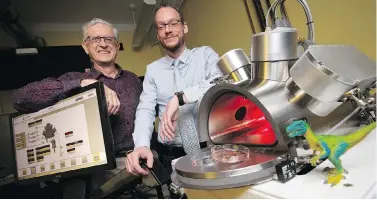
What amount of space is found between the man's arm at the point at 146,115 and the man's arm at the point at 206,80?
0.90ft

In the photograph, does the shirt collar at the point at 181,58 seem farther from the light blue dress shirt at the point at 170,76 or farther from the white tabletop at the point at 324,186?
the white tabletop at the point at 324,186

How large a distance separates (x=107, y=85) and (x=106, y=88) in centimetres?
36

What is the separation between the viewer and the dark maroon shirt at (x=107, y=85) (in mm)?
1169

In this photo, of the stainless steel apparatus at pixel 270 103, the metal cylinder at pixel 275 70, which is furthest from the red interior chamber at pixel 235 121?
the metal cylinder at pixel 275 70

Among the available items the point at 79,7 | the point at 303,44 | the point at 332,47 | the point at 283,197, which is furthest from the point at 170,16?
the point at 79,7

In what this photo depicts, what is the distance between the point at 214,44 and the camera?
2.37m

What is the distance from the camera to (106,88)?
46.5 inches

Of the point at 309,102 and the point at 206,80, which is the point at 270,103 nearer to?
the point at 309,102

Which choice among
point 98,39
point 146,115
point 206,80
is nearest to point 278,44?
point 206,80

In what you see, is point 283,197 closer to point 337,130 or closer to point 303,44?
point 337,130

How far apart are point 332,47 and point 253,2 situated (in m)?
1.18

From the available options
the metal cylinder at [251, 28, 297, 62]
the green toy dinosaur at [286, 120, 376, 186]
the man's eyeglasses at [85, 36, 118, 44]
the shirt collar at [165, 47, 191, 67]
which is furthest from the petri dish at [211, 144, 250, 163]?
the man's eyeglasses at [85, 36, 118, 44]

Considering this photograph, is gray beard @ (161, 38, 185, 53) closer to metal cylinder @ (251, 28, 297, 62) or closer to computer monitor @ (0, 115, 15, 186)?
metal cylinder @ (251, 28, 297, 62)

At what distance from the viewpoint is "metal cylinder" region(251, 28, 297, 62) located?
69cm
